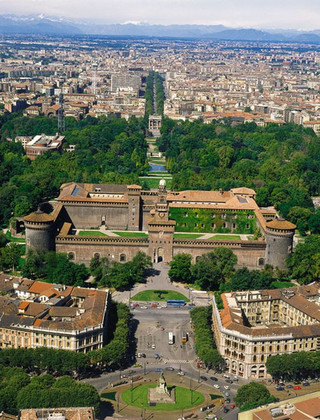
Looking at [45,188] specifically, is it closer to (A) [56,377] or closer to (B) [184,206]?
(B) [184,206]

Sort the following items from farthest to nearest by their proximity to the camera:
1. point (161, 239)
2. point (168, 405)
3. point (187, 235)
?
point (187, 235) < point (161, 239) < point (168, 405)

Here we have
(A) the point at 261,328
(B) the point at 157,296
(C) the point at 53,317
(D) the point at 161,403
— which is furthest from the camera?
(B) the point at 157,296

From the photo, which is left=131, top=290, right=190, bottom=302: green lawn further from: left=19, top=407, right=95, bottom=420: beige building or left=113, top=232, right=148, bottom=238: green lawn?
left=19, top=407, right=95, bottom=420: beige building

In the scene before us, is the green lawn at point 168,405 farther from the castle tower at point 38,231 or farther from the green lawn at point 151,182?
the green lawn at point 151,182

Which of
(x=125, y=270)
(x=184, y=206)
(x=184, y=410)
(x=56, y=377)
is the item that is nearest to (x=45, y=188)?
(x=184, y=206)

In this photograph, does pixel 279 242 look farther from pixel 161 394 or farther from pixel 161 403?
pixel 161 403

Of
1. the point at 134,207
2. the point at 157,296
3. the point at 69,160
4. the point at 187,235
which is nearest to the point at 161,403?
the point at 157,296

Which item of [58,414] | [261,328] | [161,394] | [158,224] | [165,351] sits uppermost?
[158,224]

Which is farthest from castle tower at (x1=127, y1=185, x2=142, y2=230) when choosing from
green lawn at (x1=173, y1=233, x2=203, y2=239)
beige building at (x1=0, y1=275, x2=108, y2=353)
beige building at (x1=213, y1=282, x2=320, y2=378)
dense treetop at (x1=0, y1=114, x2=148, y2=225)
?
beige building at (x1=213, y1=282, x2=320, y2=378)
